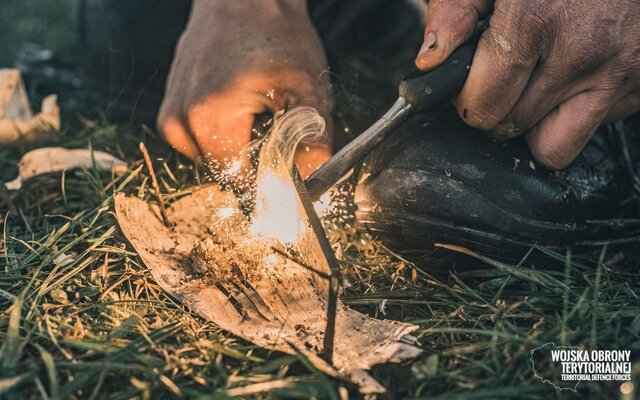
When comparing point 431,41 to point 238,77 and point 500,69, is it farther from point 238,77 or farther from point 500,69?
point 238,77

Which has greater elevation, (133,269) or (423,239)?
(423,239)

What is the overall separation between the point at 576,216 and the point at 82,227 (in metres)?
1.53

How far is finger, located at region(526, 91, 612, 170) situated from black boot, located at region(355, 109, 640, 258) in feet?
0.15

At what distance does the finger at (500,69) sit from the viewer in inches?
63.2

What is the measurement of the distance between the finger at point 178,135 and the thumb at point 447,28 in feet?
2.57

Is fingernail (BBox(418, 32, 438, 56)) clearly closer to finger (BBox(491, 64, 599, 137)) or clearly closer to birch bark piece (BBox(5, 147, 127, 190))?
finger (BBox(491, 64, 599, 137))

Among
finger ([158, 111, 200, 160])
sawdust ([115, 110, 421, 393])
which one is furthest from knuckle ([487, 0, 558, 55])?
finger ([158, 111, 200, 160])

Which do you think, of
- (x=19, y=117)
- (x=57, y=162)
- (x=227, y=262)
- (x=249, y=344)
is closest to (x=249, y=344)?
(x=249, y=344)

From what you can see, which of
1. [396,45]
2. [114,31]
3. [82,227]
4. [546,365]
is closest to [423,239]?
[546,365]

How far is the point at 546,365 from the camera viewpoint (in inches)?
48.9

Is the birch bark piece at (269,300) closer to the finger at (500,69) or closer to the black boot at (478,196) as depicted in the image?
the black boot at (478,196)

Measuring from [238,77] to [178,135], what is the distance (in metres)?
0.31

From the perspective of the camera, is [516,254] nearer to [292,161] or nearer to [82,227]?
[292,161]

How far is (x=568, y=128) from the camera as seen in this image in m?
1.76
